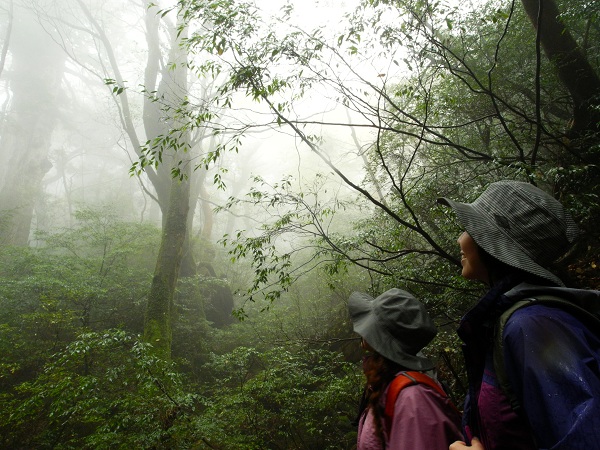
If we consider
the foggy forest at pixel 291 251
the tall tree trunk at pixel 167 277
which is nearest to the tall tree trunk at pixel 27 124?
the foggy forest at pixel 291 251

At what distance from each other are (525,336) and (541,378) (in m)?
0.10

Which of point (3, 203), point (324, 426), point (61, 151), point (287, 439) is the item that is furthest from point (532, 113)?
point (61, 151)

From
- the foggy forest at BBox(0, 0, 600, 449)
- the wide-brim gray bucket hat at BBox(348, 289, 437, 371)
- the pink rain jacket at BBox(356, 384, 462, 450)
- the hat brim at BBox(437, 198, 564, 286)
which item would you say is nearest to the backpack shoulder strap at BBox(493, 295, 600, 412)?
the hat brim at BBox(437, 198, 564, 286)

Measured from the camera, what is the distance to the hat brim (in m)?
1.04

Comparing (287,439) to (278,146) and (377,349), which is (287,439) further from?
(278,146)

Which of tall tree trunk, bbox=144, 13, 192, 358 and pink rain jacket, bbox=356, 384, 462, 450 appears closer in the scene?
pink rain jacket, bbox=356, 384, 462, 450

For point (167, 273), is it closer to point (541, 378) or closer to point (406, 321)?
point (406, 321)

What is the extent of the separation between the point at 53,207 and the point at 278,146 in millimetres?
18856

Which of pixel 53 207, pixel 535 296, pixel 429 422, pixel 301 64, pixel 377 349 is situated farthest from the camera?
pixel 53 207

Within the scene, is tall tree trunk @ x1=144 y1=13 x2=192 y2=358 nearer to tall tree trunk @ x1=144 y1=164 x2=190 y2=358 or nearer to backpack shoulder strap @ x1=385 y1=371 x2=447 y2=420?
tall tree trunk @ x1=144 y1=164 x2=190 y2=358

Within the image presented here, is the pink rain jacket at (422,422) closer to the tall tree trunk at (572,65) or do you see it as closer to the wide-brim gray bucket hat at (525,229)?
the wide-brim gray bucket hat at (525,229)

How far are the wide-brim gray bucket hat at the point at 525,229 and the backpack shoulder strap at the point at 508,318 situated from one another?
0.13 m

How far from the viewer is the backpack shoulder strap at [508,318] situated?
88cm

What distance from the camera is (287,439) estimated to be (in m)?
5.53
